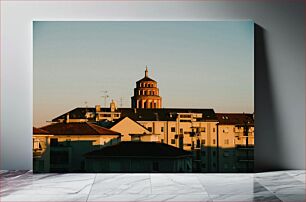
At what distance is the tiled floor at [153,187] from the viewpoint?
5.11 metres

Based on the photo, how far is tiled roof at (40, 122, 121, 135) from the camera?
6712 millimetres

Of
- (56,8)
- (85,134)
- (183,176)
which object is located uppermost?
(56,8)

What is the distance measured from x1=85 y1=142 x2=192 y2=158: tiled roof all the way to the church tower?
47 cm

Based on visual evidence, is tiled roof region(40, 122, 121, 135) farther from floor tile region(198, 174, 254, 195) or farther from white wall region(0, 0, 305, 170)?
floor tile region(198, 174, 254, 195)

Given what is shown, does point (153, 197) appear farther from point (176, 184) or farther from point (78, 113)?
point (78, 113)

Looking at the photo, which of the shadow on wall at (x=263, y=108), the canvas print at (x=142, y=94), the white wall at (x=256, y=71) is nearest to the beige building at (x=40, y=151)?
the canvas print at (x=142, y=94)

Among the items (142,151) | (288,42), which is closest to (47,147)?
(142,151)

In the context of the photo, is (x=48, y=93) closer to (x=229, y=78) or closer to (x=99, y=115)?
(x=99, y=115)

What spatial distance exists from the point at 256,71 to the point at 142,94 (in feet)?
4.62

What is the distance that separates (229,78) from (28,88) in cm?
242

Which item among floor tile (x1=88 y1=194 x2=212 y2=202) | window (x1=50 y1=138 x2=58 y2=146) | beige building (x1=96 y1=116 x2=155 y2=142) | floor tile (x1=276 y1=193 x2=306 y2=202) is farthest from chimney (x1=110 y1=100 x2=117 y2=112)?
floor tile (x1=276 y1=193 x2=306 y2=202)

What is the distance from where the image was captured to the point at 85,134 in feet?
22.1

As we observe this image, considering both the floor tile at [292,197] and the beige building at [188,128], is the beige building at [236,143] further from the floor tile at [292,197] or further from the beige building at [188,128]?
the floor tile at [292,197]

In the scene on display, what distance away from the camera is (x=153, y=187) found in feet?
18.7
